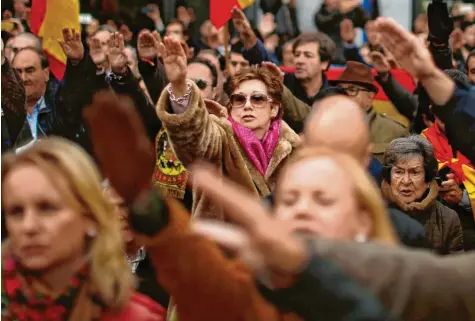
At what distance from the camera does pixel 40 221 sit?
3.75 m

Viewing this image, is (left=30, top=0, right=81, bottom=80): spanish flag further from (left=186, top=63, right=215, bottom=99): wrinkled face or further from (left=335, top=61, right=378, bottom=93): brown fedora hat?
(left=335, top=61, right=378, bottom=93): brown fedora hat

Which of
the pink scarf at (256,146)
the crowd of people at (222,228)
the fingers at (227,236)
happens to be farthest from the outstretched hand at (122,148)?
the pink scarf at (256,146)

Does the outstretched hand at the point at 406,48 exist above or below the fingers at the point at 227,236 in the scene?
above

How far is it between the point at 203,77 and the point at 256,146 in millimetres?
2731

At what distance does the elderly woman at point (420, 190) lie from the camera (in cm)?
663

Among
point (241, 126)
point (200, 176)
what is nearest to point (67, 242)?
point (200, 176)

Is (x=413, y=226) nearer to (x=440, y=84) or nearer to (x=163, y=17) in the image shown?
(x=440, y=84)

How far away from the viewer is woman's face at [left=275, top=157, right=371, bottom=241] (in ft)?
11.6

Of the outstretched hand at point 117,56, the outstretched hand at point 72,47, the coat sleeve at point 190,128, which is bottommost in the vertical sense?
the outstretched hand at point 117,56

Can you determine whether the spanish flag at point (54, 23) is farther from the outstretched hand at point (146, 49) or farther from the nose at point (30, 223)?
the nose at point (30, 223)

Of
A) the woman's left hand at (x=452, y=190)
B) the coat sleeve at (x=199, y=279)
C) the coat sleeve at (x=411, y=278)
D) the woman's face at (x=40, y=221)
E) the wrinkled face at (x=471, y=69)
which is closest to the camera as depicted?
the coat sleeve at (x=411, y=278)

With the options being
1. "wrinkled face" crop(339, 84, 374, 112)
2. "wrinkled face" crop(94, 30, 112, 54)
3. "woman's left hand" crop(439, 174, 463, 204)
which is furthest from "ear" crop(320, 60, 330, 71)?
"woman's left hand" crop(439, 174, 463, 204)

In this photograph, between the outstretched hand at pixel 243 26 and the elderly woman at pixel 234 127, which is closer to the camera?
the elderly woman at pixel 234 127

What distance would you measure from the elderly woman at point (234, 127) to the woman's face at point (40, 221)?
60.5 inches
